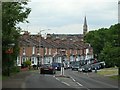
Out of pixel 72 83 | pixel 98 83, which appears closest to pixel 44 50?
pixel 98 83

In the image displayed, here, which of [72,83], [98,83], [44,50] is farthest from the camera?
[44,50]

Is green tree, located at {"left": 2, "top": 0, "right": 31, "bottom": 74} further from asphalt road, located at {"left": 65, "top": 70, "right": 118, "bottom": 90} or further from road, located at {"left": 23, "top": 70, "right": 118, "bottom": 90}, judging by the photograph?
asphalt road, located at {"left": 65, "top": 70, "right": 118, "bottom": 90}

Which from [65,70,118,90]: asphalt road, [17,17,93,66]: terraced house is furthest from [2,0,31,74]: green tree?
[17,17,93,66]: terraced house

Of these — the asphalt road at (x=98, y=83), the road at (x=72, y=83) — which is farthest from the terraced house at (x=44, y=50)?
the road at (x=72, y=83)

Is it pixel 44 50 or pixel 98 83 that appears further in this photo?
pixel 44 50

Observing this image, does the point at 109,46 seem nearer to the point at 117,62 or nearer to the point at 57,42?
the point at 117,62

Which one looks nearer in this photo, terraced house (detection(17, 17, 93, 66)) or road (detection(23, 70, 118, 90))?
road (detection(23, 70, 118, 90))

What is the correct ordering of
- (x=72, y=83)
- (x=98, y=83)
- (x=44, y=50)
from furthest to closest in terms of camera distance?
(x=44, y=50) → (x=98, y=83) → (x=72, y=83)

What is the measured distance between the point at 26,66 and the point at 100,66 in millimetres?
15152

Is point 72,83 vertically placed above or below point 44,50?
below

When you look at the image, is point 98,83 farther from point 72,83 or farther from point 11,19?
A: point 11,19

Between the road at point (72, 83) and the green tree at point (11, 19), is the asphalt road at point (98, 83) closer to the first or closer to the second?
the road at point (72, 83)

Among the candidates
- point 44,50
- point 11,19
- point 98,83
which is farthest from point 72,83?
point 44,50

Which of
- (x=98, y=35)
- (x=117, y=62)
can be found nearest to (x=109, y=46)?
(x=117, y=62)
